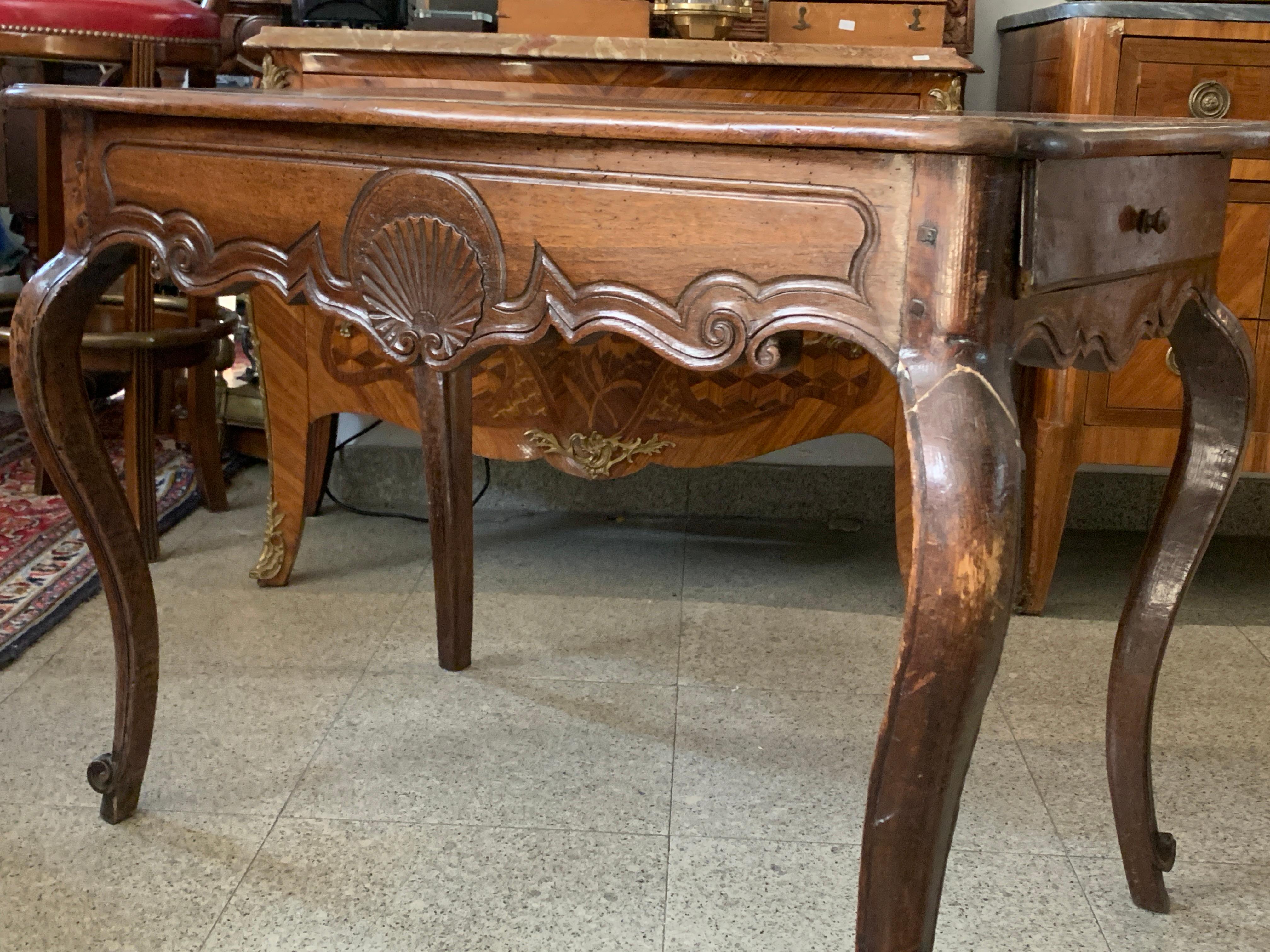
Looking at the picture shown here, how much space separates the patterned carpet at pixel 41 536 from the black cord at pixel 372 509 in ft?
0.80

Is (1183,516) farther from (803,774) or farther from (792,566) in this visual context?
(792,566)

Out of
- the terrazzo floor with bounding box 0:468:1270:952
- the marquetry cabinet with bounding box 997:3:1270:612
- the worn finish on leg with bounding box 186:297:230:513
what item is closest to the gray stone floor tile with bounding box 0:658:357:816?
the terrazzo floor with bounding box 0:468:1270:952

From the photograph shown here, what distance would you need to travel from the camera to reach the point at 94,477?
120 centimetres

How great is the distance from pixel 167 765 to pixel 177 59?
1116mm

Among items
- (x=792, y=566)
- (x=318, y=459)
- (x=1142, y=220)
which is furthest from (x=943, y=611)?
(x=318, y=459)

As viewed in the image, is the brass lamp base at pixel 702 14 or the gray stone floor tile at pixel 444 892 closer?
the gray stone floor tile at pixel 444 892

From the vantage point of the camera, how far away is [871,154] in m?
0.78

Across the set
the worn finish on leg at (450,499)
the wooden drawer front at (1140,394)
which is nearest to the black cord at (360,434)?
the worn finish on leg at (450,499)

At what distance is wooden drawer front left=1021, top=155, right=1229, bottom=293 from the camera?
0.78 m

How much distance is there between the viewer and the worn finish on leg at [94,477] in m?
1.15

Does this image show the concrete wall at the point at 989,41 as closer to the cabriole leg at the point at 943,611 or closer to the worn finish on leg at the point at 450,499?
the worn finish on leg at the point at 450,499

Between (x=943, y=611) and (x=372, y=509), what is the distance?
176 centimetres

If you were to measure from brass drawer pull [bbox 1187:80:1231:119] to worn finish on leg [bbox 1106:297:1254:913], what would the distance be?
773 mm

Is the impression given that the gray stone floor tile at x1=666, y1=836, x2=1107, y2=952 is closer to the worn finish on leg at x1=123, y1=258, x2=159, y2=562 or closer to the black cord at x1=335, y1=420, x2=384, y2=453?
the worn finish on leg at x1=123, y1=258, x2=159, y2=562
